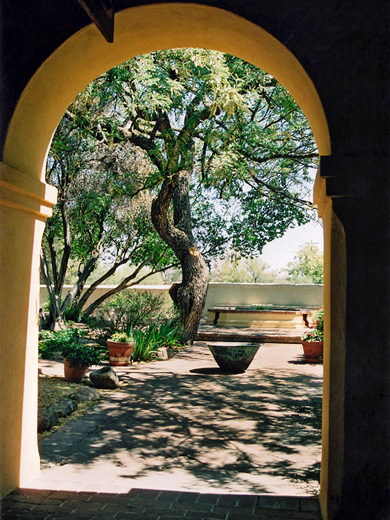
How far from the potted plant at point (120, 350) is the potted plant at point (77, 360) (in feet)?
6.43

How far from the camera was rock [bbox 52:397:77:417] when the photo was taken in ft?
20.5

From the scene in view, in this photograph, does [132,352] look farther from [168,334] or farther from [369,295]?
[369,295]

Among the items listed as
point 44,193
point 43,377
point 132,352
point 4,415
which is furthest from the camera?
point 132,352

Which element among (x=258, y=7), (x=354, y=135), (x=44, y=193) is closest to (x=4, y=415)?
(x=44, y=193)

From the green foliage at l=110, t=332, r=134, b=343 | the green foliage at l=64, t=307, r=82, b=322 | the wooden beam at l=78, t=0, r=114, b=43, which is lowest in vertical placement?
the green foliage at l=110, t=332, r=134, b=343

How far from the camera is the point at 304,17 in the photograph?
346cm

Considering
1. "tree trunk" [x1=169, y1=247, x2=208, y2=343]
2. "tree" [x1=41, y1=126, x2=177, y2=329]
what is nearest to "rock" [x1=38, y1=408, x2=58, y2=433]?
"tree" [x1=41, y1=126, x2=177, y2=329]

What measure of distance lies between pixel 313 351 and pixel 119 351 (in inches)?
163

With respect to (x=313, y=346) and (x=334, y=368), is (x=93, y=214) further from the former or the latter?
(x=334, y=368)

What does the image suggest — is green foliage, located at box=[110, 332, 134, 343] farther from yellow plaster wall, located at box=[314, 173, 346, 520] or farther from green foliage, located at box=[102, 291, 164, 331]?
yellow plaster wall, located at box=[314, 173, 346, 520]

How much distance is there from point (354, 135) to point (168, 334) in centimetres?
938

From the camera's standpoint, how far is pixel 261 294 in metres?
22.5

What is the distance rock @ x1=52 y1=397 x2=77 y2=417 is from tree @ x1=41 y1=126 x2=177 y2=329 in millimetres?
4530

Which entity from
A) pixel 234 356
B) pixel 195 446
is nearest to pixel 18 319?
pixel 195 446
